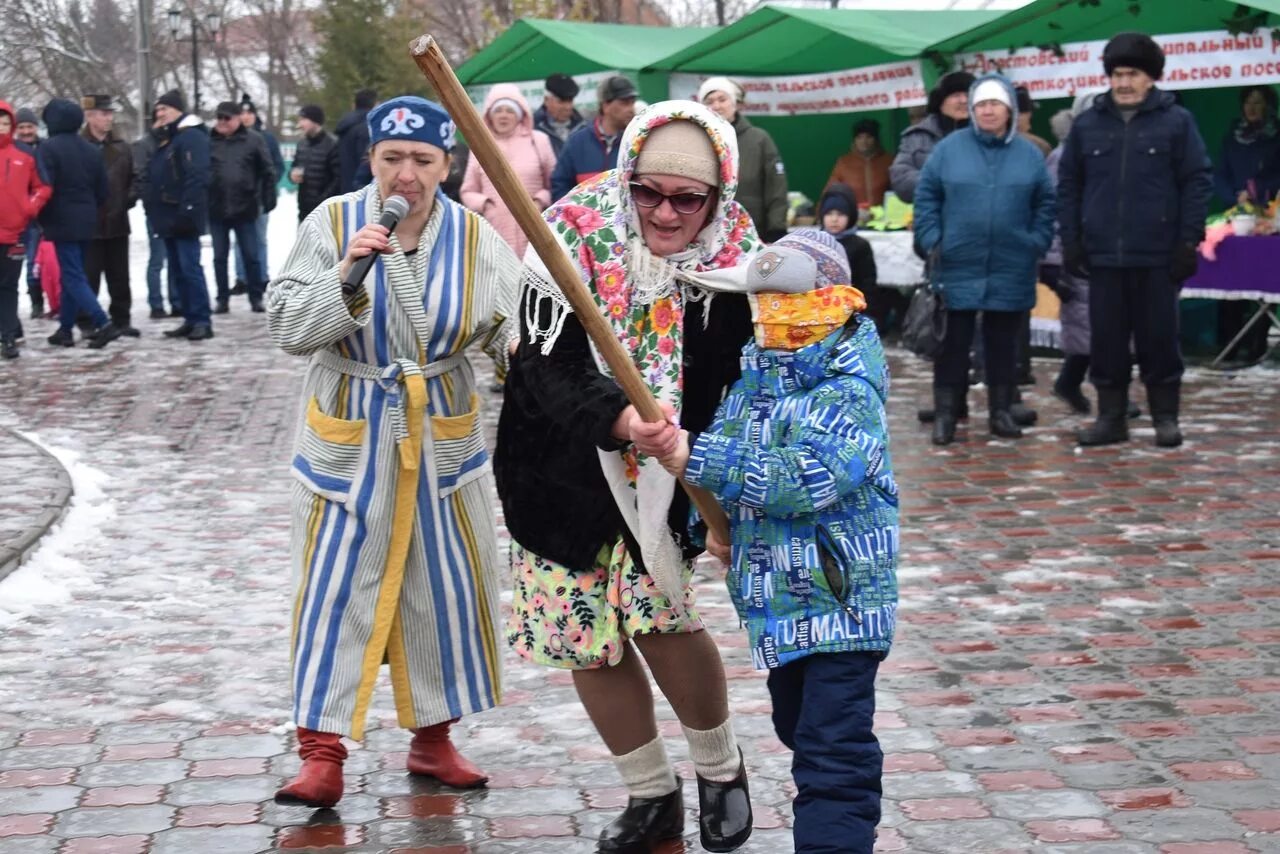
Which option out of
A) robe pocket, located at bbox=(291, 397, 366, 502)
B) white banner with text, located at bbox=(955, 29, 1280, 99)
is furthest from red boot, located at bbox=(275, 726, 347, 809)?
white banner with text, located at bbox=(955, 29, 1280, 99)

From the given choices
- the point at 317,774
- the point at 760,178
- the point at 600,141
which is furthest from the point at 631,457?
the point at 600,141

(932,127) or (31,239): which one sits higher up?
(932,127)

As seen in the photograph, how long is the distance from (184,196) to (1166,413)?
28.5 feet

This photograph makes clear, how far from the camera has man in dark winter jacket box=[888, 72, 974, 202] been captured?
37.6 ft

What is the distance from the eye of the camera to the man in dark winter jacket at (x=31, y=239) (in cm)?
1722

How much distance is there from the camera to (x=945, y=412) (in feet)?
33.1

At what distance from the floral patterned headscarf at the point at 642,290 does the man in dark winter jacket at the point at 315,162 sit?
13935 millimetres

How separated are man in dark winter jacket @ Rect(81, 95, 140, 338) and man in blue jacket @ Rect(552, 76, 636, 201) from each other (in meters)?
5.44

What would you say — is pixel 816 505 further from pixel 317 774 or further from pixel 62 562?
pixel 62 562

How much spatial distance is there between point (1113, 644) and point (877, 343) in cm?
276

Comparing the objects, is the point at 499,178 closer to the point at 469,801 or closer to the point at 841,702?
the point at 841,702

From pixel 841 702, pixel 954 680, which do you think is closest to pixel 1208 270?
pixel 954 680

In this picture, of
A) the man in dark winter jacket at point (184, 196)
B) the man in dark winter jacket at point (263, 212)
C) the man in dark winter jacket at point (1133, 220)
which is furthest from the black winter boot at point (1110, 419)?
the man in dark winter jacket at point (184, 196)

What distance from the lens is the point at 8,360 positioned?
569 inches
